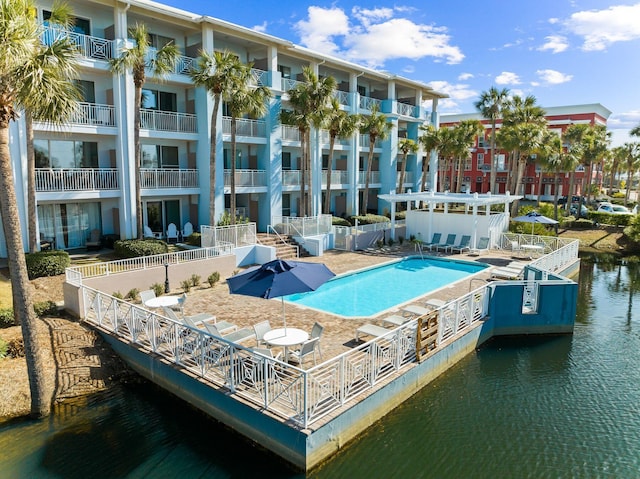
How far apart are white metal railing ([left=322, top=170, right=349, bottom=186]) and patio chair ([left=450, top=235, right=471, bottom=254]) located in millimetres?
11386

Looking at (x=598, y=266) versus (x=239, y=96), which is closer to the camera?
(x=239, y=96)

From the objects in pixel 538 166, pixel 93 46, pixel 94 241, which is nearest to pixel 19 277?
pixel 94 241

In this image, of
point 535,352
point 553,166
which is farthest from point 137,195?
point 553,166

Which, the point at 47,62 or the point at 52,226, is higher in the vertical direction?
the point at 47,62

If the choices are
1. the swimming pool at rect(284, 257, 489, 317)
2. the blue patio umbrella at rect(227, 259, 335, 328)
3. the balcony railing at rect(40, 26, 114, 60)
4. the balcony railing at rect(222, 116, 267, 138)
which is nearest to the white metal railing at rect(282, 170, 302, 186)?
the balcony railing at rect(222, 116, 267, 138)

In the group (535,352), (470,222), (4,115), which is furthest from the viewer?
(470,222)

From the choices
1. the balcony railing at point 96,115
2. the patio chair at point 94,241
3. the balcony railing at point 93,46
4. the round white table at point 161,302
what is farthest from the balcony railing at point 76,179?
the round white table at point 161,302

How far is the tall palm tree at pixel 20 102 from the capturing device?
29.3 feet

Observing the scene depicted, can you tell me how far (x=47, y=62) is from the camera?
10.0 meters

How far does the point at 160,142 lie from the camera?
25500 mm

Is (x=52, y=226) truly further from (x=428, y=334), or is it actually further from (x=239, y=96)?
(x=428, y=334)

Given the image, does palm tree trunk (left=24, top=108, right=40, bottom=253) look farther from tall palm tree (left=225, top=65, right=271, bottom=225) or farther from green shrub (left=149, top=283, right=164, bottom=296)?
tall palm tree (left=225, top=65, right=271, bottom=225)

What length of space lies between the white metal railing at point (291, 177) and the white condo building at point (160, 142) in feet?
0.23

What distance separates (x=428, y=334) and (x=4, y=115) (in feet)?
35.4
